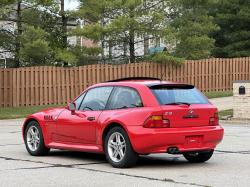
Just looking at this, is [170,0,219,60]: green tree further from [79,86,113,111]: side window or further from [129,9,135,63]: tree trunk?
[79,86,113,111]: side window

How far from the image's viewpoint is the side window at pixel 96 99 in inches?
361

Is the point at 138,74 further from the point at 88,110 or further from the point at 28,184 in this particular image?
the point at 28,184

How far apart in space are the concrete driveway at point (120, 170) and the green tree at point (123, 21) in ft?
58.4

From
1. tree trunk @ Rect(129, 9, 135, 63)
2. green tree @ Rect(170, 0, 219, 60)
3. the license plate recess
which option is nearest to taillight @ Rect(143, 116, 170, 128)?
the license plate recess

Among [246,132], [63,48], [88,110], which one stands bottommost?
[246,132]

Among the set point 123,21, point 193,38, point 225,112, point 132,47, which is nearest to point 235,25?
point 193,38

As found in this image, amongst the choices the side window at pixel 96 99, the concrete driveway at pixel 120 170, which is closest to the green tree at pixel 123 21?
the concrete driveway at pixel 120 170

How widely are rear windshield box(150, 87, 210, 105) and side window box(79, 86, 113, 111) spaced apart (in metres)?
1.01

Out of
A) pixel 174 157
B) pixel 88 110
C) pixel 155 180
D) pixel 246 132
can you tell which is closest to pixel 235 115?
pixel 246 132

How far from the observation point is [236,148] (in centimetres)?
1127

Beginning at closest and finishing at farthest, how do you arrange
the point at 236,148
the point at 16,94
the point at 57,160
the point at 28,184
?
the point at 28,184 → the point at 57,160 → the point at 236,148 → the point at 16,94

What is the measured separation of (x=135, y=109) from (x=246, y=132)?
308 inches

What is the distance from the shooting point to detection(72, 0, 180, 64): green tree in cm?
2855

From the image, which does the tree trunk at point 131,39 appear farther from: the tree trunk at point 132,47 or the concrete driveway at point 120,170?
the concrete driveway at point 120,170
